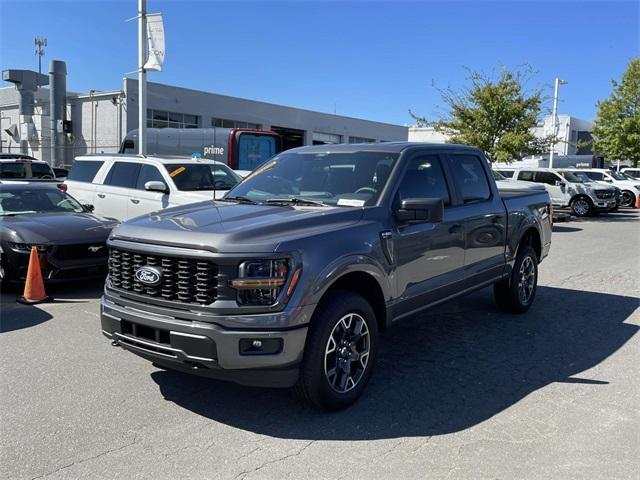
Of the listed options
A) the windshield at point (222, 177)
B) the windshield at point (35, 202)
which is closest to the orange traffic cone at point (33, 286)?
the windshield at point (35, 202)

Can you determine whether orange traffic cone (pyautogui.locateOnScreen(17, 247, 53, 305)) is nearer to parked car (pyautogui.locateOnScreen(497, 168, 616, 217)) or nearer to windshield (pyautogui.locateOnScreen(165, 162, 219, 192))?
windshield (pyautogui.locateOnScreen(165, 162, 219, 192))

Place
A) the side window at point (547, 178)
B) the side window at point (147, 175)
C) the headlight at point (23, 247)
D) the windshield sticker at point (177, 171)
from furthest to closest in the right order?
the side window at point (547, 178), the side window at point (147, 175), the windshield sticker at point (177, 171), the headlight at point (23, 247)

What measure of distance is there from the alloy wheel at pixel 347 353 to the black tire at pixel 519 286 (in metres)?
3.00

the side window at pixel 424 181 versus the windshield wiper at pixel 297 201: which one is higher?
the side window at pixel 424 181

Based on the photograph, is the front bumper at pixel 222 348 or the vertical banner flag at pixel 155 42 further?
the vertical banner flag at pixel 155 42

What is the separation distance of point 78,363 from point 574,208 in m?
21.6

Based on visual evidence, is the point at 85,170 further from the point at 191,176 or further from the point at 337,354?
the point at 337,354

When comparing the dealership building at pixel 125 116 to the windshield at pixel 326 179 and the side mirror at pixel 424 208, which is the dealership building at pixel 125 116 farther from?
the side mirror at pixel 424 208

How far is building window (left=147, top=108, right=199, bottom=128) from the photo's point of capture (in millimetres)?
31375

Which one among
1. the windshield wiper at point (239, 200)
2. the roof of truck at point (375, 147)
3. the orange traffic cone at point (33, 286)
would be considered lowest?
the orange traffic cone at point (33, 286)

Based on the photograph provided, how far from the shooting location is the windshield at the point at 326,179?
479cm

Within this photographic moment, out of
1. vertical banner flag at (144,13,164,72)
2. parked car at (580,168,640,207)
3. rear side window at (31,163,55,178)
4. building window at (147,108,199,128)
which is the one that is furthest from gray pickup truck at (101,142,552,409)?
building window at (147,108,199,128)

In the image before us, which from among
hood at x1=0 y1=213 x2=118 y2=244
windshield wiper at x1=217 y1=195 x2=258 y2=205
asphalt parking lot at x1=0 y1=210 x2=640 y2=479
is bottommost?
asphalt parking lot at x1=0 y1=210 x2=640 y2=479

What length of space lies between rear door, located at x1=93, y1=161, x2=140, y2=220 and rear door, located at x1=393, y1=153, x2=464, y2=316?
270 inches
